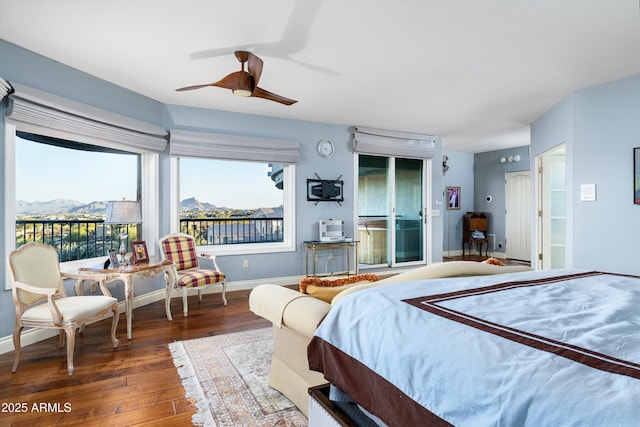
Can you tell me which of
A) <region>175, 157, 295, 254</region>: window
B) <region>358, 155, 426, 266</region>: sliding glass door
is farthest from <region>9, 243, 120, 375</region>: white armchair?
<region>358, 155, 426, 266</region>: sliding glass door

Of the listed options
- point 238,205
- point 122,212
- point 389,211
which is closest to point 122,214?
point 122,212

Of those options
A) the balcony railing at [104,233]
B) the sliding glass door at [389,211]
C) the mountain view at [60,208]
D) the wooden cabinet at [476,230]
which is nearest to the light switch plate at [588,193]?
the sliding glass door at [389,211]

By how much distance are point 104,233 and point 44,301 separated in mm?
1431

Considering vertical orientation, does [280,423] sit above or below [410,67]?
below

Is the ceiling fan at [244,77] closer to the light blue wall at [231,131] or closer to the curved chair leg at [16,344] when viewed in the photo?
the light blue wall at [231,131]

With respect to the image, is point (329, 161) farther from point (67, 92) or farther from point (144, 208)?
point (67, 92)

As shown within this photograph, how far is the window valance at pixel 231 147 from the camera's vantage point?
4544 mm

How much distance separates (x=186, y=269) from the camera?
4.29 m

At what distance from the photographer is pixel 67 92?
3420 mm

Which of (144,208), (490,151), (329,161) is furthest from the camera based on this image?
(490,151)

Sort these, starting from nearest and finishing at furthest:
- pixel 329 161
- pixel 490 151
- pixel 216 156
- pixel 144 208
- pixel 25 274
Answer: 1. pixel 25 274
2. pixel 144 208
3. pixel 216 156
4. pixel 329 161
5. pixel 490 151

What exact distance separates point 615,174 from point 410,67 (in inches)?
100

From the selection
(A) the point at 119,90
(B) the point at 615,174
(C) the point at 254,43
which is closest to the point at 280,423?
(C) the point at 254,43

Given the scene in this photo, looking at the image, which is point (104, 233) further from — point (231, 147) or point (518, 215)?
point (518, 215)
